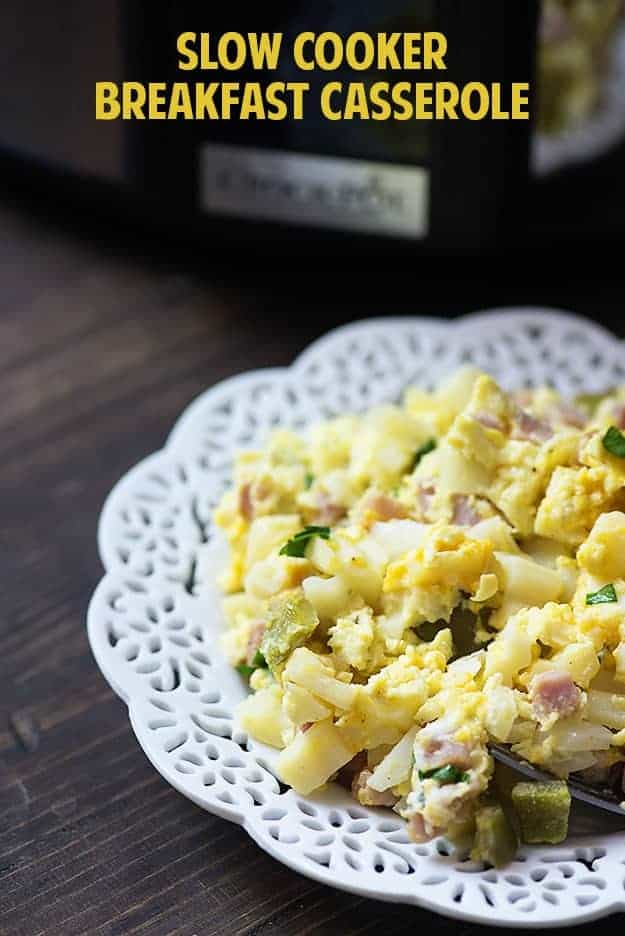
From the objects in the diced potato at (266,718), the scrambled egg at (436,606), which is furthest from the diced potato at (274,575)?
the diced potato at (266,718)

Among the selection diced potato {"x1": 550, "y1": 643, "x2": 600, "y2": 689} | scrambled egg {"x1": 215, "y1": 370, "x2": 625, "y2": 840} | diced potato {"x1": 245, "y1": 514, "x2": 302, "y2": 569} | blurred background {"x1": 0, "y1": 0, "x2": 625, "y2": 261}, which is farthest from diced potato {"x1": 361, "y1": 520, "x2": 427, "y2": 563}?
blurred background {"x1": 0, "y1": 0, "x2": 625, "y2": 261}

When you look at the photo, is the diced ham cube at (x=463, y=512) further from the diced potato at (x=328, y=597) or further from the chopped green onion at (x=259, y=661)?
the chopped green onion at (x=259, y=661)

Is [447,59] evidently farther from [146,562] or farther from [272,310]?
[146,562]

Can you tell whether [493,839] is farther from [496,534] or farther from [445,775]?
[496,534]

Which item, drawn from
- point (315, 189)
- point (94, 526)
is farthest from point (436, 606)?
point (315, 189)

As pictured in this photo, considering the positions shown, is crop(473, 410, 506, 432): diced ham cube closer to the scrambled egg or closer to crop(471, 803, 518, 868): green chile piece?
the scrambled egg

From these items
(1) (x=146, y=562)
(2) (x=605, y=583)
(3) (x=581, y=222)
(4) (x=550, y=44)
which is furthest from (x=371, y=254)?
(2) (x=605, y=583)
